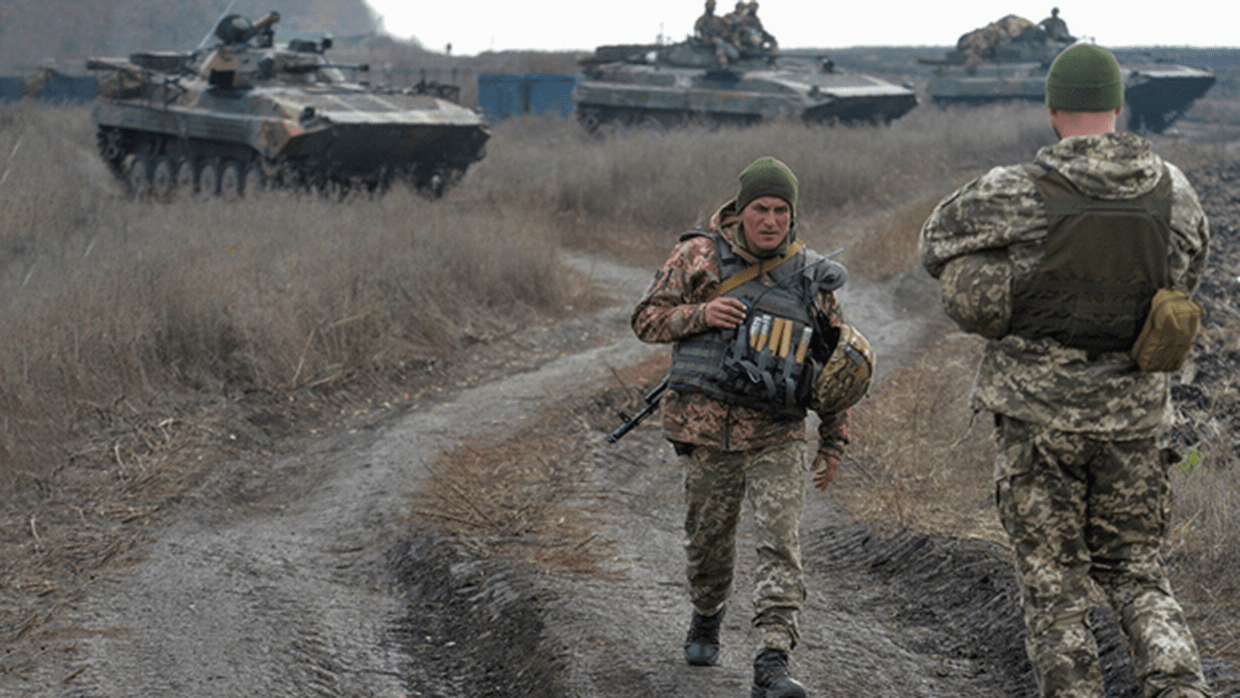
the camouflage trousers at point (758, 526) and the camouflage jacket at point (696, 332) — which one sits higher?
the camouflage jacket at point (696, 332)

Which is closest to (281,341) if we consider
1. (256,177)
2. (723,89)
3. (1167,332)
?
(1167,332)

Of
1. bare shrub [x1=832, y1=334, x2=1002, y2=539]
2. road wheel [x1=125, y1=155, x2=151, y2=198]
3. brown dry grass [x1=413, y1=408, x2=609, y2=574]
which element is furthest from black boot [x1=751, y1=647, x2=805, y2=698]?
road wheel [x1=125, y1=155, x2=151, y2=198]

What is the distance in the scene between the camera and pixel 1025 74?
2775 cm

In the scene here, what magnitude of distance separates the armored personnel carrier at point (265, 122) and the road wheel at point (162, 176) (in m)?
0.03

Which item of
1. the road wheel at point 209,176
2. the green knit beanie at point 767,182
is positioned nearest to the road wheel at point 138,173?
the road wheel at point 209,176

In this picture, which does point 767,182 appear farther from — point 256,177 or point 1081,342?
point 256,177

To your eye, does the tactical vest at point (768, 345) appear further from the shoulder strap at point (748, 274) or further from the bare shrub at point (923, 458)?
the bare shrub at point (923, 458)

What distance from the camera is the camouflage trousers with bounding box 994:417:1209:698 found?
3.00 meters

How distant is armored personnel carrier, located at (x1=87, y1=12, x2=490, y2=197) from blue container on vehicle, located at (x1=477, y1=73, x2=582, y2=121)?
46.1ft

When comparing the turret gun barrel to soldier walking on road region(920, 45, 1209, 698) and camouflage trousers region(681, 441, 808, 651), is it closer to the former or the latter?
camouflage trousers region(681, 441, 808, 651)

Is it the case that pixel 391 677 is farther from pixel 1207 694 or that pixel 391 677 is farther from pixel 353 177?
pixel 353 177

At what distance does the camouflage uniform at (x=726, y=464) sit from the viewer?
11.7ft

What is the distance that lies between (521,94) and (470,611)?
2905 cm

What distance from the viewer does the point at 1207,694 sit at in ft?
9.29
